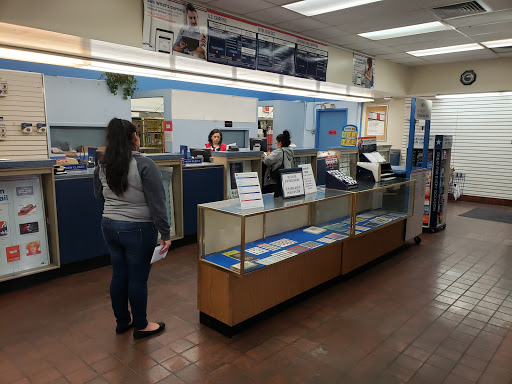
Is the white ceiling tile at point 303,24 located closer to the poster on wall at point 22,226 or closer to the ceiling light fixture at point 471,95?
the poster on wall at point 22,226

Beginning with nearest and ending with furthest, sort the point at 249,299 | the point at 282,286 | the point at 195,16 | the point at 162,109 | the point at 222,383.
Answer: the point at 222,383 → the point at 249,299 → the point at 282,286 → the point at 195,16 → the point at 162,109

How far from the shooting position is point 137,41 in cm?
459

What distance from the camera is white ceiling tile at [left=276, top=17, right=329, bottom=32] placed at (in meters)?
5.76

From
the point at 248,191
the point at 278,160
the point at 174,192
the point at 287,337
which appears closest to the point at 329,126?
the point at 278,160

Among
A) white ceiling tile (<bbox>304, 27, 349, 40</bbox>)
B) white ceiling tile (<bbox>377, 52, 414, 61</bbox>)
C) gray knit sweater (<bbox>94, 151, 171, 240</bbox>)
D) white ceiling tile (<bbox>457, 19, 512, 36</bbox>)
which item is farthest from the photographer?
white ceiling tile (<bbox>377, 52, 414, 61</bbox>)

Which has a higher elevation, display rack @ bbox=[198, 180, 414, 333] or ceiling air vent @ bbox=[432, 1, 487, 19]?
ceiling air vent @ bbox=[432, 1, 487, 19]

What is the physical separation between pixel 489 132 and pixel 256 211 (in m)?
8.95

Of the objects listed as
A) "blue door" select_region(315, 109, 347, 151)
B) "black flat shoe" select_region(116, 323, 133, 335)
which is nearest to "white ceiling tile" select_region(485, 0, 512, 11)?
"black flat shoe" select_region(116, 323, 133, 335)

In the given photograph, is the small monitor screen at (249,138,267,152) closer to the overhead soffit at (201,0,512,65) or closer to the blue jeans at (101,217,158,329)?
the overhead soffit at (201,0,512,65)

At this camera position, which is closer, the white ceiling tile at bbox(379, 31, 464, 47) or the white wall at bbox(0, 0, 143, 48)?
the white wall at bbox(0, 0, 143, 48)

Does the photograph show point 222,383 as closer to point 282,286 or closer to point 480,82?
point 282,286

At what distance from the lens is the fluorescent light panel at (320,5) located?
4.99 m

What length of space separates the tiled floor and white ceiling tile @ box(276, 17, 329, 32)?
383 cm

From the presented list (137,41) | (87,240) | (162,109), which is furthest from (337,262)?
(162,109)
